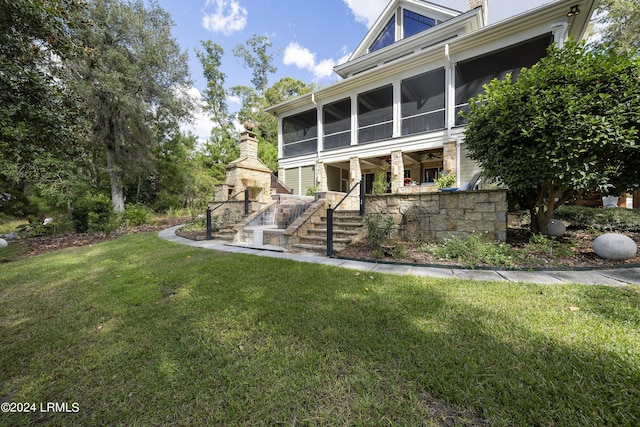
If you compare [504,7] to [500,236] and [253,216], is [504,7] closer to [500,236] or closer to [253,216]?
[500,236]

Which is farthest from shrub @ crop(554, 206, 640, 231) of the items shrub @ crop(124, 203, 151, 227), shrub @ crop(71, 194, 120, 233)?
shrub @ crop(124, 203, 151, 227)

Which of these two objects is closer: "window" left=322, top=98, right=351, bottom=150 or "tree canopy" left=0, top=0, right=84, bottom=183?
"tree canopy" left=0, top=0, right=84, bottom=183

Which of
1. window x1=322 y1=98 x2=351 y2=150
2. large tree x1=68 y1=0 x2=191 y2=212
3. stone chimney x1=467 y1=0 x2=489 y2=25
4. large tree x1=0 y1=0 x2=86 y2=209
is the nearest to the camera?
large tree x1=0 y1=0 x2=86 y2=209

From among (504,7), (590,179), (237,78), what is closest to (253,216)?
(590,179)

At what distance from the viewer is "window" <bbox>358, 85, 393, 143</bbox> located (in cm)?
1083

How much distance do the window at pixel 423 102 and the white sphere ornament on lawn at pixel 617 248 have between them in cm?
695

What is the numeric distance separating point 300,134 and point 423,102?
6.61 metres

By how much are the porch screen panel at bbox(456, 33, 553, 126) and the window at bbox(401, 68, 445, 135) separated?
654 mm

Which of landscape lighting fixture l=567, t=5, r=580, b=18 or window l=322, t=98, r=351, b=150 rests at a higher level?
landscape lighting fixture l=567, t=5, r=580, b=18

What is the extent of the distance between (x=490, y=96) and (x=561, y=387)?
4.49m

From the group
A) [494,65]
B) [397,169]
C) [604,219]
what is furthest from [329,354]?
[494,65]

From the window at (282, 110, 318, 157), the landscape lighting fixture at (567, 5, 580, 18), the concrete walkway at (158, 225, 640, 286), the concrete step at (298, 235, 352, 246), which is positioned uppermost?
the landscape lighting fixture at (567, 5, 580, 18)

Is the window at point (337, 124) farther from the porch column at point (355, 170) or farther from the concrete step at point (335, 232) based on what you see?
the concrete step at point (335, 232)

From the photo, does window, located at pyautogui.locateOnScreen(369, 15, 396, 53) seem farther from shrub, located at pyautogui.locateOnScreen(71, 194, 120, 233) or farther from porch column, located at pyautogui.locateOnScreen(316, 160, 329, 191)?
shrub, located at pyautogui.locateOnScreen(71, 194, 120, 233)
